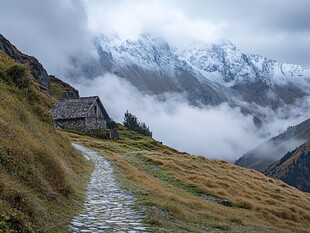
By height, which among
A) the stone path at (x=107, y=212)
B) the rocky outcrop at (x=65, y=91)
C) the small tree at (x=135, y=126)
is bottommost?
the stone path at (x=107, y=212)

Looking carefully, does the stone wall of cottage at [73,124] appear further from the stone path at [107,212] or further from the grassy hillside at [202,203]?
the stone path at [107,212]

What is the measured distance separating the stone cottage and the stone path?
57095 millimetres

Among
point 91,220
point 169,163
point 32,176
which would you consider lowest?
point 91,220

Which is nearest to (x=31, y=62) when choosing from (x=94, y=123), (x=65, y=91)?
(x=65, y=91)

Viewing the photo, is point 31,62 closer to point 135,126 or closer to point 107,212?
point 135,126

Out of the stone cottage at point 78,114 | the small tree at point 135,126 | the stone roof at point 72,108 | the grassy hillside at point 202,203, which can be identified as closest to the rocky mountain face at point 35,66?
the small tree at point 135,126

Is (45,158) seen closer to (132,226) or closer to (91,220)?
(91,220)

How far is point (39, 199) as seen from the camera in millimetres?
12008

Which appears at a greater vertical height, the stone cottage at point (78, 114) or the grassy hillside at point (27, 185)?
the stone cottage at point (78, 114)

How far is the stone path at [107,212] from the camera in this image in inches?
476

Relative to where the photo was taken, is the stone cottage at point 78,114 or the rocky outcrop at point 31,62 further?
the rocky outcrop at point 31,62

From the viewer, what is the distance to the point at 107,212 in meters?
14.8

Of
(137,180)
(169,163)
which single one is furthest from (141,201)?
(169,163)

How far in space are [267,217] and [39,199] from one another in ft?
65.6
